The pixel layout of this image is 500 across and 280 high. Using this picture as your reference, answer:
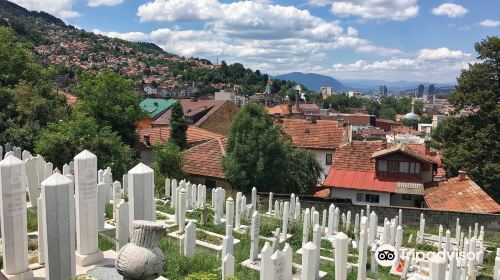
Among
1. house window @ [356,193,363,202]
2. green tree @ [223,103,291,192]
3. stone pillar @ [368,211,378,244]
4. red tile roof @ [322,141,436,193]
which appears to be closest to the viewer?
stone pillar @ [368,211,378,244]

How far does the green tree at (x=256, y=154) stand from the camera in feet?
71.0

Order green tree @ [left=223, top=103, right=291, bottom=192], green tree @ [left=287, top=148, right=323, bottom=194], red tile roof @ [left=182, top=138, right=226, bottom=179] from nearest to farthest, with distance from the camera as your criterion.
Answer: green tree @ [left=223, top=103, right=291, bottom=192] < green tree @ [left=287, top=148, right=323, bottom=194] < red tile roof @ [left=182, top=138, right=226, bottom=179]

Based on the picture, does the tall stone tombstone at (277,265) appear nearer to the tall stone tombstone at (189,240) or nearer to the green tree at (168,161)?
the tall stone tombstone at (189,240)

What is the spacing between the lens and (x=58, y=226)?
6.70 m

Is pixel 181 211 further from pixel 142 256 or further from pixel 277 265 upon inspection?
pixel 142 256

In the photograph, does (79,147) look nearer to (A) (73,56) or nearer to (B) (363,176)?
(B) (363,176)

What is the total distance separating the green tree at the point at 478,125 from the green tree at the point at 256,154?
1134 cm

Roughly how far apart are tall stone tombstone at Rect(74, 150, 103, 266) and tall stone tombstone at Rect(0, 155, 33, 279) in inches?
35.1

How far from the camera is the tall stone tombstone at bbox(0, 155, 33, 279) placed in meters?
6.94

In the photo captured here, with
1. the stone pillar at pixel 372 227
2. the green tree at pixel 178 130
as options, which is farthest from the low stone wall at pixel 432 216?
the green tree at pixel 178 130

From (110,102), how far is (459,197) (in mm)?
20021

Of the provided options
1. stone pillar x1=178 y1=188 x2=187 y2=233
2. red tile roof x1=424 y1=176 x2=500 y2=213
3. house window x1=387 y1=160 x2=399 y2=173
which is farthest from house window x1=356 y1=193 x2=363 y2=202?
stone pillar x1=178 y1=188 x2=187 y2=233

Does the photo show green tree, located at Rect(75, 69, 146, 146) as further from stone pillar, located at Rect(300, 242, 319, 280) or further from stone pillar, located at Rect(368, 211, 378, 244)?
stone pillar, located at Rect(300, 242, 319, 280)

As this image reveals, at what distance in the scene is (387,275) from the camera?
33.9ft
